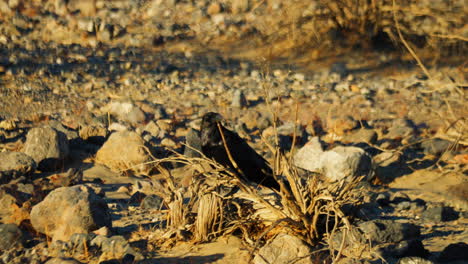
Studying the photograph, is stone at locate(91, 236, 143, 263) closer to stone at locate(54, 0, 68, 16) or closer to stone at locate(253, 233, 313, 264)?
stone at locate(253, 233, 313, 264)

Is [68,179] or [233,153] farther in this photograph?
[68,179]

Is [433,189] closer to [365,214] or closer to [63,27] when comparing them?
[365,214]

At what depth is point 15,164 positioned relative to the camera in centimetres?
474

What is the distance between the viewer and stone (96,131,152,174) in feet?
16.8

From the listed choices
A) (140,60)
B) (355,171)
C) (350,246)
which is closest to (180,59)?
(140,60)

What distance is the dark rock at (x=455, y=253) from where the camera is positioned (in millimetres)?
3289

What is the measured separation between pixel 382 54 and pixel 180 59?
330cm

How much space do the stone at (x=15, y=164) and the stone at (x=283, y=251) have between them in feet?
7.85

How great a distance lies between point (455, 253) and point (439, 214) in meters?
0.84

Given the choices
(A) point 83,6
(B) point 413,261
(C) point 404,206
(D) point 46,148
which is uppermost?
(A) point 83,6

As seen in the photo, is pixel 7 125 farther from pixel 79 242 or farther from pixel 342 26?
pixel 342 26

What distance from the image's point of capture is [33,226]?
143 inches

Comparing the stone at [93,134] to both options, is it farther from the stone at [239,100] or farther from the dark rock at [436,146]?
the dark rock at [436,146]

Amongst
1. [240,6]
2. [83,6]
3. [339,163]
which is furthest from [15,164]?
[240,6]
